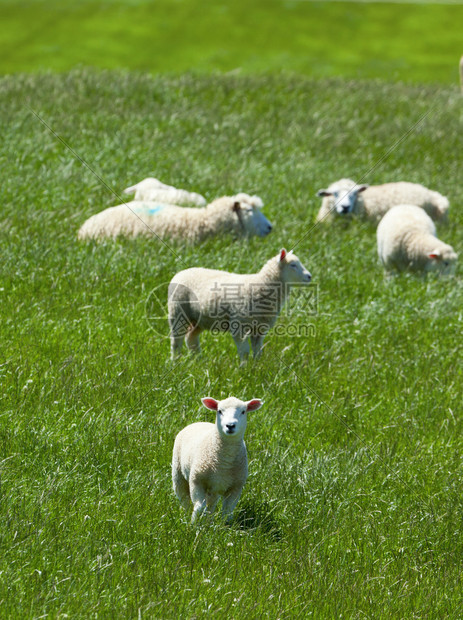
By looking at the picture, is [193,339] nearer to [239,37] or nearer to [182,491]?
[182,491]

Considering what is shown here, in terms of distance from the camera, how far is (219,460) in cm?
452

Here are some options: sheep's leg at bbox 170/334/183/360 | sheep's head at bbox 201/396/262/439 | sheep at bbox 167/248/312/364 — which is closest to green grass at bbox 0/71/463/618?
sheep's leg at bbox 170/334/183/360

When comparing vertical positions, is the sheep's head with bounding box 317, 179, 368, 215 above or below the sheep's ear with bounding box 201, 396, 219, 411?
below

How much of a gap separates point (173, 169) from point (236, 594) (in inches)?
329

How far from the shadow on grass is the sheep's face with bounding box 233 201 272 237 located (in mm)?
4882

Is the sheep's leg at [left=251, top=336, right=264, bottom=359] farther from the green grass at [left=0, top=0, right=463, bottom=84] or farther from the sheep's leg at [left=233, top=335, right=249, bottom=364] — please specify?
the green grass at [left=0, top=0, right=463, bottom=84]

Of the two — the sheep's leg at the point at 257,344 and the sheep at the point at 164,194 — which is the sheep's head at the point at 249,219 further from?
the sheep's leg at the point at 257,344

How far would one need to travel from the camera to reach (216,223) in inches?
364

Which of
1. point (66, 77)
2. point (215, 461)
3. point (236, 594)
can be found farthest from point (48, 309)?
point (66, 77)

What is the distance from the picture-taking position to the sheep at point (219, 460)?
450 centimetres

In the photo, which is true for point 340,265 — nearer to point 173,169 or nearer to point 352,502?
point 173,169

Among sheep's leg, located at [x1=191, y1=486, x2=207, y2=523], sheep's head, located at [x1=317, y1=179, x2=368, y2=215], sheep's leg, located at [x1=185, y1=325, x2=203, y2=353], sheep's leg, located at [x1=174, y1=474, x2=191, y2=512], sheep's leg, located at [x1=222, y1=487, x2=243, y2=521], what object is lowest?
sheep's head, located at [x1=317, y1=179, x2=368, y2=215]

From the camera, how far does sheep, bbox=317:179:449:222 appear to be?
37.1ft

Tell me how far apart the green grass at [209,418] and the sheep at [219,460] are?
0.53ft
